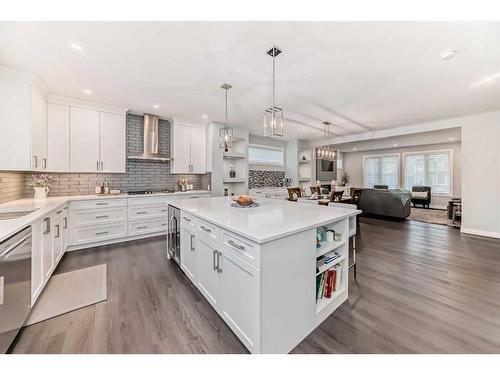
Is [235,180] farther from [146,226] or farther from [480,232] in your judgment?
[480,232]

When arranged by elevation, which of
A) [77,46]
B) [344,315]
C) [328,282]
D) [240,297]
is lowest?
[344,315]

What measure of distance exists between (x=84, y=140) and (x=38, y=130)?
28.4 inches

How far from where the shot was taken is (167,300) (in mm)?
2043

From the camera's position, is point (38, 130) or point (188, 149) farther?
point (188, 149)

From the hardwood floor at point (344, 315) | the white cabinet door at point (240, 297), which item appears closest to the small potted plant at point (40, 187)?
the hardwood floor at point (344, 315)

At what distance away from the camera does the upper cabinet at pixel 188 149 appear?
4.64 meters

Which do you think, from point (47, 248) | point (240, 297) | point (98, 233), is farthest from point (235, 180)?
point (240, 297)

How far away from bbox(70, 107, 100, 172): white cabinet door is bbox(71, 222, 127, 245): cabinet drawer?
106cm

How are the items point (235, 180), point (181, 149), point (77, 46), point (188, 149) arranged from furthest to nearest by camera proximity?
point (235, 180) → point (188, 149) → point (181, 149) → point (77, 46)

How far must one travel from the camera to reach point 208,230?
188cm

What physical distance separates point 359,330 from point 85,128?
4.83 meters

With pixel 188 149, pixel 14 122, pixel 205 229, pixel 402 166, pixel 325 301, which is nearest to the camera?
pixel 325 301

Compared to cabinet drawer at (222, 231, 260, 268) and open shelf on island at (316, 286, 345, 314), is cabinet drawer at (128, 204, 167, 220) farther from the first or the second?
open shelf on island at (316, 286, 345, 314)

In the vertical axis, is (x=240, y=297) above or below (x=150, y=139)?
below
